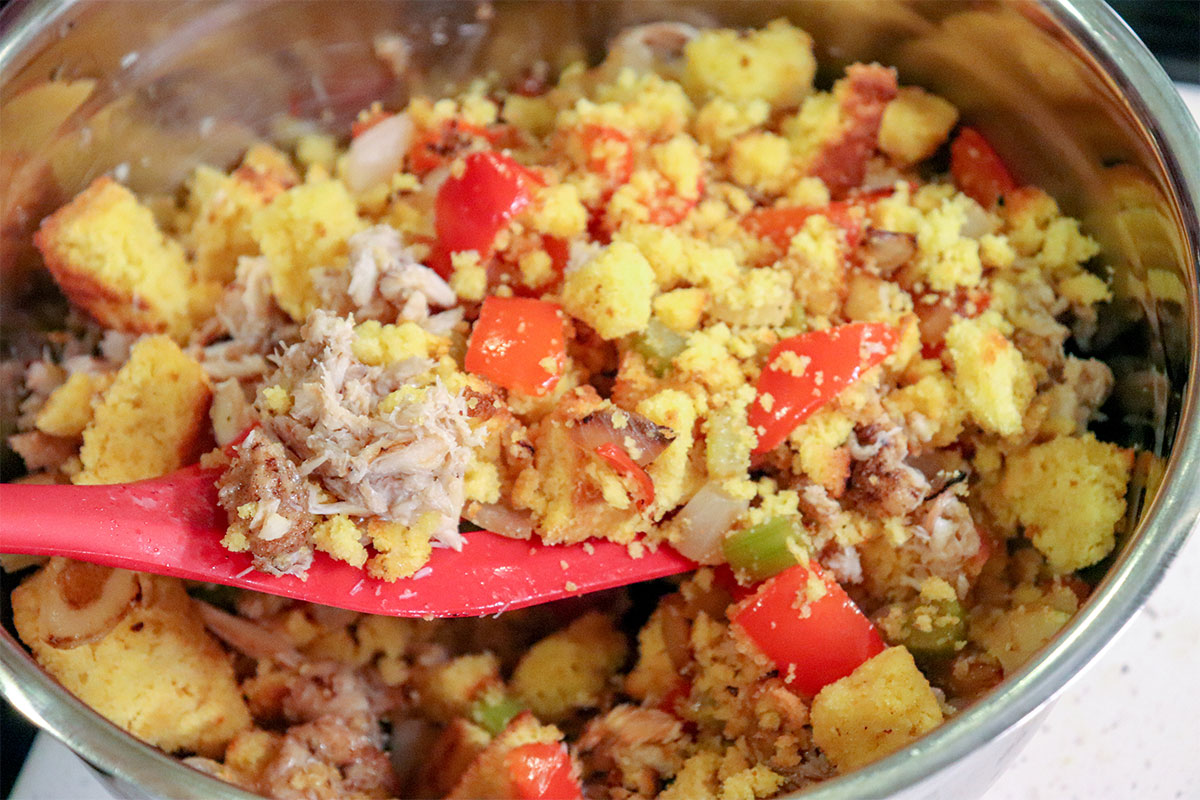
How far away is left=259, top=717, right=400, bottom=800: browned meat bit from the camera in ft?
3.47

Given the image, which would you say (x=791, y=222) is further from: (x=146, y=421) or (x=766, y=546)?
(x=146, y=421)

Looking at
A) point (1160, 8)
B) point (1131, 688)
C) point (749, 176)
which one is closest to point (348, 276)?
point (749, 176)

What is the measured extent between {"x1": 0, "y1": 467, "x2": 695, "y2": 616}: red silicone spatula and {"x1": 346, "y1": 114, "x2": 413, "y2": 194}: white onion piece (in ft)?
1.65

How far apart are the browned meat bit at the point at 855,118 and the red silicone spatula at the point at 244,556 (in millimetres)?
580

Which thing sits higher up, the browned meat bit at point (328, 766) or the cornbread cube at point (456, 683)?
the browned meat bit at point (328, 766)

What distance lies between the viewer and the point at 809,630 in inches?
40.6

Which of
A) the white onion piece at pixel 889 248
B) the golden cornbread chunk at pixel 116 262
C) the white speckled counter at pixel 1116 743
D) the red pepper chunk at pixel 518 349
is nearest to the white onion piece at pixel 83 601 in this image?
the white speckled counter at pixel 1116 743

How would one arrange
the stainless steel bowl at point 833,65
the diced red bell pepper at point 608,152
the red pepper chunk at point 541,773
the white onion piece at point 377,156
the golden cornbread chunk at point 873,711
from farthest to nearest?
the white onion piece at point 377,156 < the diced red bell pepper at point 608,152 < the red pepper chunk at point 541,773 < the golden cornbread chunk at point 873,711 < the stainless steel bowl at point 833,65

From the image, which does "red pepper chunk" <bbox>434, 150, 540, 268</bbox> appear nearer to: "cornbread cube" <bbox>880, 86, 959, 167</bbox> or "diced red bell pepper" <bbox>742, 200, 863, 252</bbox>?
"diced red bell pepper" <bbox>742, 200, 863, 252</bbox>

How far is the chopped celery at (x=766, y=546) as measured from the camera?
1.06 metres

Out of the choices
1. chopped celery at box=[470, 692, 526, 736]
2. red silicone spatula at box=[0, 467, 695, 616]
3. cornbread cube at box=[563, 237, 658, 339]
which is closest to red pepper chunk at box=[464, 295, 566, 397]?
cornbread cube at box=[563, 237, 658, 339]

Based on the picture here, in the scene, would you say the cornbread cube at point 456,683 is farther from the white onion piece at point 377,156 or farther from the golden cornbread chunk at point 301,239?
the white onion piece at point 377,156

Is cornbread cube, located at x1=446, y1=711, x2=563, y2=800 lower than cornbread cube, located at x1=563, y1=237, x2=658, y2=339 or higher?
lower

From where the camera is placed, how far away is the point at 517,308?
1.14 metres
